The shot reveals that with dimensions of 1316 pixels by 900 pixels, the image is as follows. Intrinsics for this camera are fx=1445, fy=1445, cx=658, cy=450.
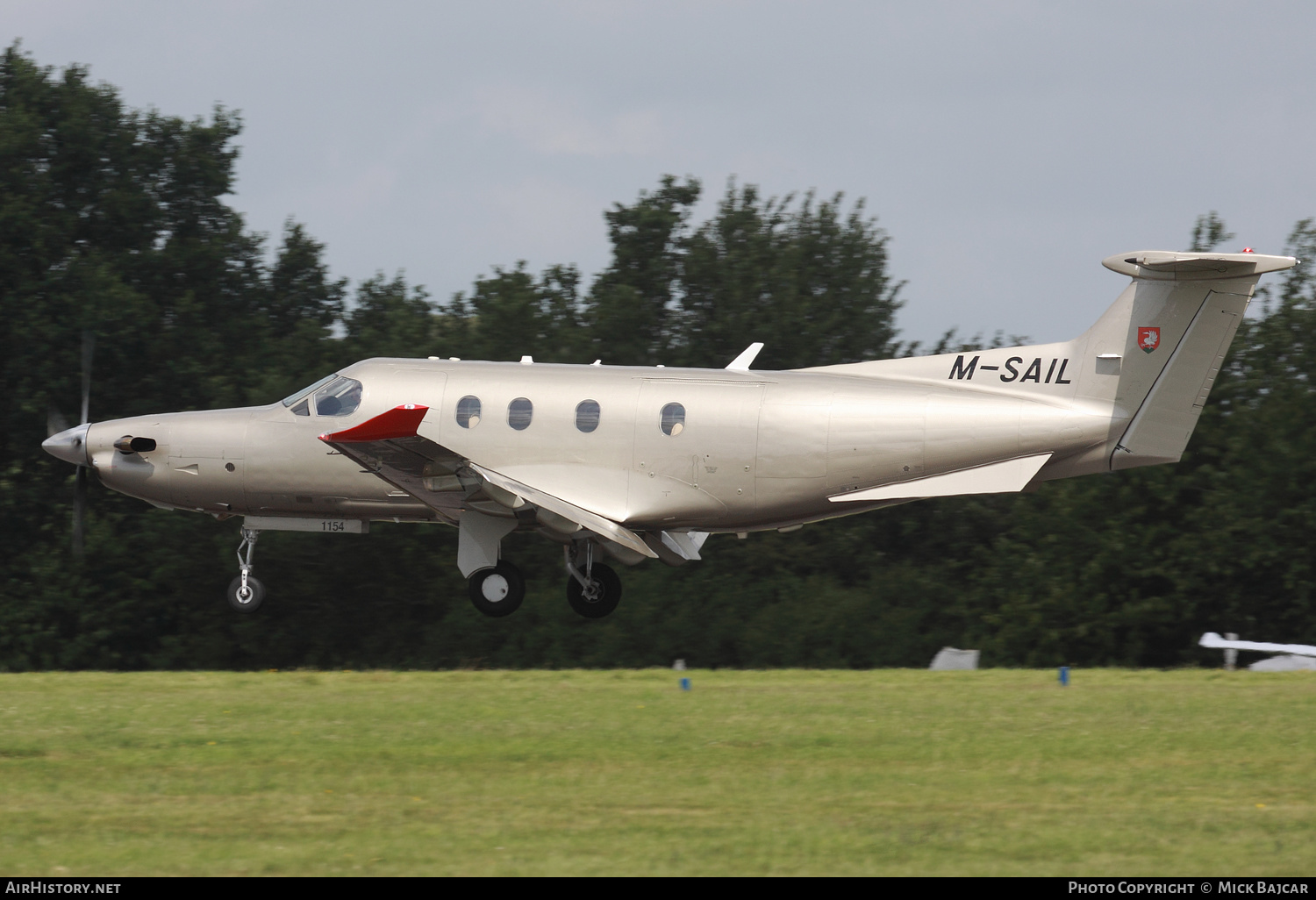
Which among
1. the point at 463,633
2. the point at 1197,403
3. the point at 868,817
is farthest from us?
the point at 463,633

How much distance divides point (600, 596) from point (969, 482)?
496 centimetres

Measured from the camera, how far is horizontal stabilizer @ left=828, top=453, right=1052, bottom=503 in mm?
17047

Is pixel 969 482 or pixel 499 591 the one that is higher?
pixel 969 482

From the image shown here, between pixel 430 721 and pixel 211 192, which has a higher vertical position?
pixel 211 192

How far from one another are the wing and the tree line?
9.36 meters

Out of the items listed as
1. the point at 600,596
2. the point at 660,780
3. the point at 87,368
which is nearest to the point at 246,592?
the point at 600,596

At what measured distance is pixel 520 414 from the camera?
1798cm

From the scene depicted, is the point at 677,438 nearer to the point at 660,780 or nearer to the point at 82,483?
the point at 660,780

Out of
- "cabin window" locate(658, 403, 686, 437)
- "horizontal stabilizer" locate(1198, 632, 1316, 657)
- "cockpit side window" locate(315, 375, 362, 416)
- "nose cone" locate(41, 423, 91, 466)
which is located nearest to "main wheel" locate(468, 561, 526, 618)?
"cabin window" locate(658, 403, 686, 437)

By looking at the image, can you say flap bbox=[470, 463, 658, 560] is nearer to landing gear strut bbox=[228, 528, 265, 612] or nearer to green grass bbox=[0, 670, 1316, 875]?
green grass bbox=[0, 670, 1316, 875]

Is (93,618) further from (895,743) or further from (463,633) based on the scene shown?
(895,743)
